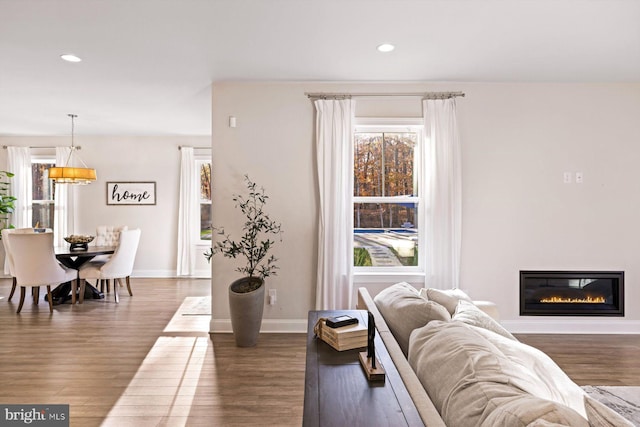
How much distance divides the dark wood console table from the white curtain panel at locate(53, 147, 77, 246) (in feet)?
21.8

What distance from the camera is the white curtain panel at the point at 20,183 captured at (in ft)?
20.6

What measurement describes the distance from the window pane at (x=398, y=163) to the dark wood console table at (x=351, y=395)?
8.70 feet

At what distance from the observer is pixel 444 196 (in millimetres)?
3637

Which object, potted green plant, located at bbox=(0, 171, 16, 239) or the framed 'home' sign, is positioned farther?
the framed 'home' sign

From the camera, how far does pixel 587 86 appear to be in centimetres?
370

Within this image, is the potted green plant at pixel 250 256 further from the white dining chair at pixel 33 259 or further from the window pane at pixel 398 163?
the white dining chair at pixel 33 259

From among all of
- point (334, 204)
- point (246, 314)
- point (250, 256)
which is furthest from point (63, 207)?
point (334, 204)

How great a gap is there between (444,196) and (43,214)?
7.01m

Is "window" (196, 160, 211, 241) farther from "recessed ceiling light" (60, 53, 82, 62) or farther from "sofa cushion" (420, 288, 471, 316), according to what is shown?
"sofa cushion" (420, 288, 471, 316)

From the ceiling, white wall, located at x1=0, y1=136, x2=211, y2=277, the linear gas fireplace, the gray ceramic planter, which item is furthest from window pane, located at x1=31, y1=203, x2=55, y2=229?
the linear gas fireplace

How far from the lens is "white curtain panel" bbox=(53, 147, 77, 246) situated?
6.29 meters

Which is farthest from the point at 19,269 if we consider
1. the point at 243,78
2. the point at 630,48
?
the point at 630,48

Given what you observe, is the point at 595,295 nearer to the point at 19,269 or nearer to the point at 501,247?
the point at 501,247

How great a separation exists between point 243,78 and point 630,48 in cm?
343
